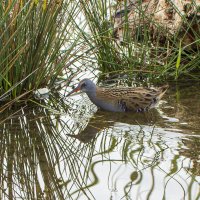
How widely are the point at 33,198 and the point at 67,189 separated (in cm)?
28

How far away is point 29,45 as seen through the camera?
666 cm

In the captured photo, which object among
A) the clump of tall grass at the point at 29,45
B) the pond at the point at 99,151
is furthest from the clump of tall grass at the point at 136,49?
the clump of tall grass at the point at 29,45

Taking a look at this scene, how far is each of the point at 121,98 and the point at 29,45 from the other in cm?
110

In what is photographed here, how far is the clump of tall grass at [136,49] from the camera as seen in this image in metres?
7.58

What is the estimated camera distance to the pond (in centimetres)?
499

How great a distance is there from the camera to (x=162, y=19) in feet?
27.6

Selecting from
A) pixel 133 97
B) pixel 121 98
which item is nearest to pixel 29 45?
pixel 121 98

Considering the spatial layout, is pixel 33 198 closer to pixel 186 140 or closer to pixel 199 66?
pixel 186 140

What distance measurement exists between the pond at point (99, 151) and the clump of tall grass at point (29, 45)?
281 millimetres

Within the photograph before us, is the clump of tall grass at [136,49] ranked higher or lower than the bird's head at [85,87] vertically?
higher

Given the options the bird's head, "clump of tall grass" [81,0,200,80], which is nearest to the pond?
the bird's head

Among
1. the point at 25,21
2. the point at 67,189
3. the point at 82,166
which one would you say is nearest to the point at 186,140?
the point at 82,166

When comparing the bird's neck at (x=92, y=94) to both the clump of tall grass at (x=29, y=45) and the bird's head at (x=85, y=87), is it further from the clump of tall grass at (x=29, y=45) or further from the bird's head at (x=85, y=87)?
the clump of tall grass at (x=29, y=45)

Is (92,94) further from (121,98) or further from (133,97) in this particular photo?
(133,97)
